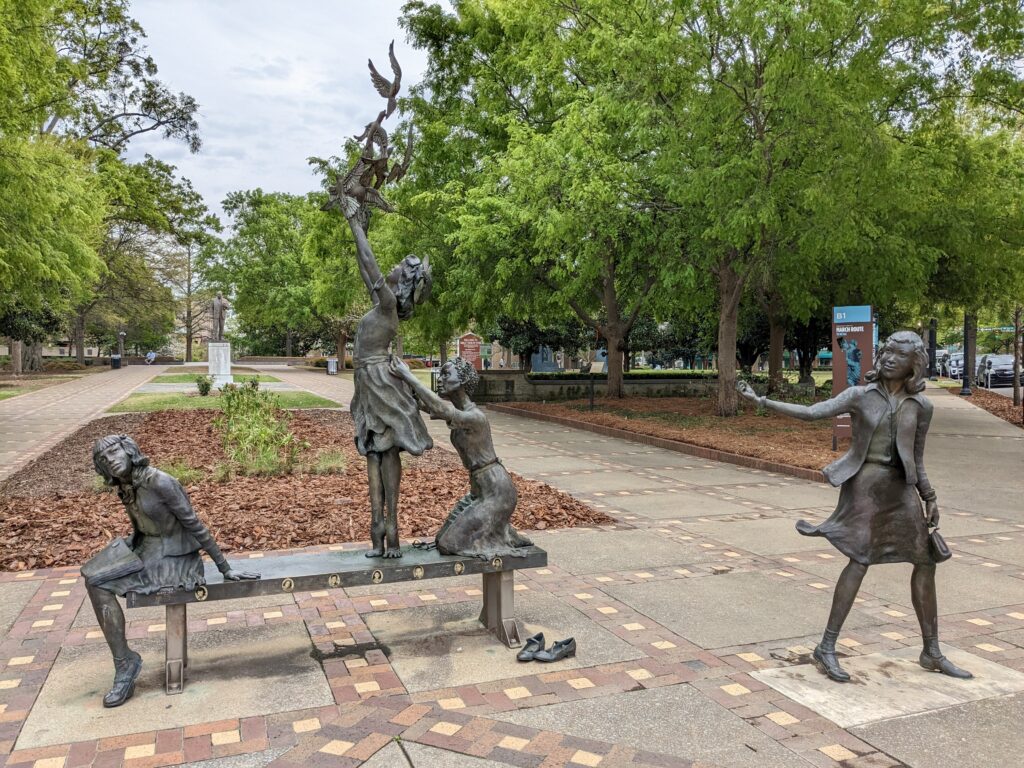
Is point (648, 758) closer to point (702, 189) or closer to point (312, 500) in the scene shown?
point (312, 500)

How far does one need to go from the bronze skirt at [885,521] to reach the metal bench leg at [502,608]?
1.82 m

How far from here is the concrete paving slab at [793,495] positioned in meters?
9.41

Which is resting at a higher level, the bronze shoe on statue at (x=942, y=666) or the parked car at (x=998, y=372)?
the parked car at (x=998, y=372)

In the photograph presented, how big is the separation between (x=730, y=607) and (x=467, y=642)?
1965mm

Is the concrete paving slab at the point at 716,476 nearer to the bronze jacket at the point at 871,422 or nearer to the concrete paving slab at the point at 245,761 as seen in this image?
the bronze jacket at the point at 871,422

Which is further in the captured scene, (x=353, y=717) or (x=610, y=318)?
(x=610, y=318)

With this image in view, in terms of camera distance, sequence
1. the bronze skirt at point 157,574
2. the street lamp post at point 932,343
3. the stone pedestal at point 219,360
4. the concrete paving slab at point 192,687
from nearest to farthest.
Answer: the concrete paving slab at point 192,687
the bronze skirt at point 157,574
the stone pedestal at point 219,360
the street lamp post at point 932,343

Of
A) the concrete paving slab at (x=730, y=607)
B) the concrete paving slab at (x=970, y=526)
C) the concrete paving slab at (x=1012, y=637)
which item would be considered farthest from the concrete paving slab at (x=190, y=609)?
the concrete paving slab at (x=970, y=526)

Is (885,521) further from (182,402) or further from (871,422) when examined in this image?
(182,402)

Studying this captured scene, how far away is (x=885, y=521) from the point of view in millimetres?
4375

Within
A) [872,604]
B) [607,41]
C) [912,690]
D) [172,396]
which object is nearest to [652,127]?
[607,41]

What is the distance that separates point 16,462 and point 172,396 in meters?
13.3

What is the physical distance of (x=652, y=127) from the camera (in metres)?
15.5

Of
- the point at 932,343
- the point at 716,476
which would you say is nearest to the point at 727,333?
the point at 716,476
